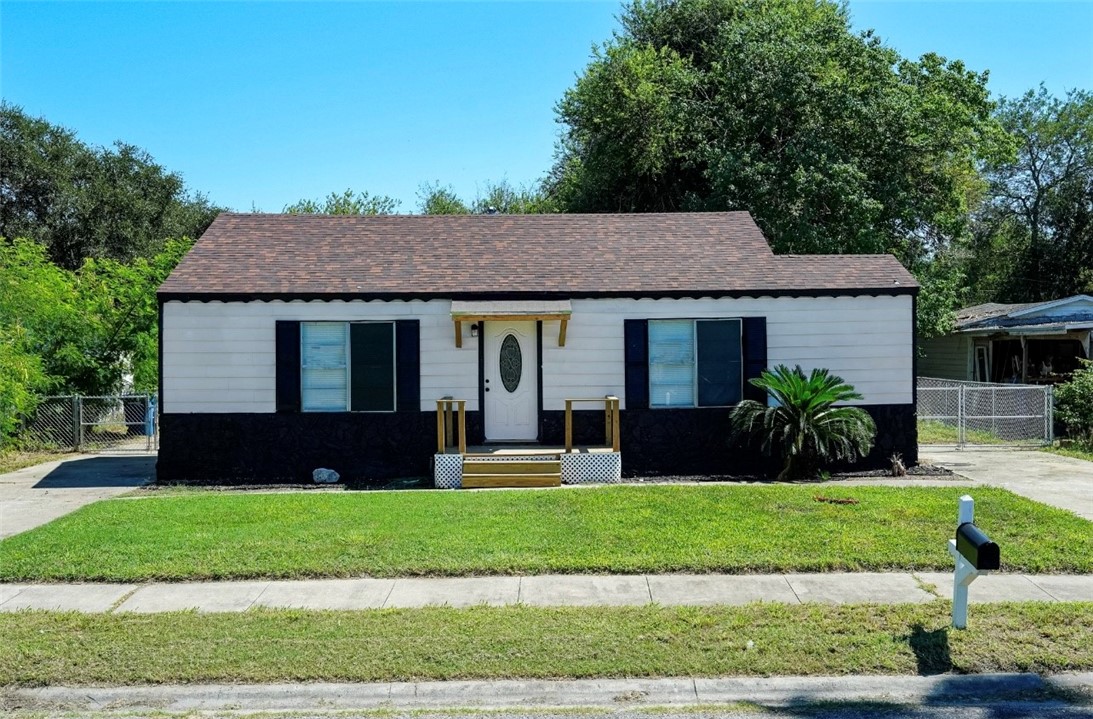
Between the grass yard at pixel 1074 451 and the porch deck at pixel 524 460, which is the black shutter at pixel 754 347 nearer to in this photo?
the porch deck at pixel 524 460

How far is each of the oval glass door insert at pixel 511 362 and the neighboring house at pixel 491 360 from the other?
0.02 metres

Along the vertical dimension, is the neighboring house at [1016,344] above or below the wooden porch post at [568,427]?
above

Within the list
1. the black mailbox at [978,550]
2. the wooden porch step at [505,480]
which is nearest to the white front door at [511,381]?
the wooden porch step at [505,480]

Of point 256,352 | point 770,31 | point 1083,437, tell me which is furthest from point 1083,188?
point 256,352

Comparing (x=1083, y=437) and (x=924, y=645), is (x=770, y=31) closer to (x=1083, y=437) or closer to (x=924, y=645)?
(x=1083, y=437)

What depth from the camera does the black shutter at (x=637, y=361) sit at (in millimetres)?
14539

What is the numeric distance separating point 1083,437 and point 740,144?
11656mm

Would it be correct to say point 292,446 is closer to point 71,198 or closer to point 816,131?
point 816,131

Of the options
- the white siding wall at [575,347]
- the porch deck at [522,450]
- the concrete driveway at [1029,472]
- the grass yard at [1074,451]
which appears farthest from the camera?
the grass yard at [1074,451]

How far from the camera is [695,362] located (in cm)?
1459

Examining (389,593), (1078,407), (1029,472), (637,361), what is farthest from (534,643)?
(1078,407)

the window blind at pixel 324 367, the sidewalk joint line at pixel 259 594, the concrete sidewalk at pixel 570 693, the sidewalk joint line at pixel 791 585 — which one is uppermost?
the window blind at pixel 324 367

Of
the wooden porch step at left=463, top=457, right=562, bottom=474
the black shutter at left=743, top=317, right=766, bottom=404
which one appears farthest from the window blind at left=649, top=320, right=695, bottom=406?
the wooden porch step at left=463, top=457, right=562, bottom=474

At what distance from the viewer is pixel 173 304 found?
14.4 metres
